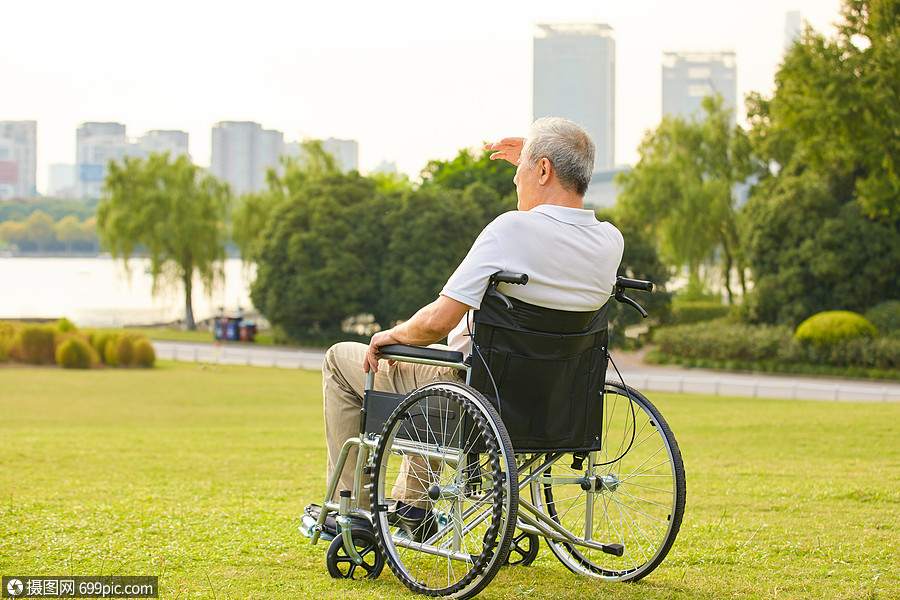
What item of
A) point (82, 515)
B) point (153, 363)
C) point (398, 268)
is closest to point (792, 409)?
point (82, 515)

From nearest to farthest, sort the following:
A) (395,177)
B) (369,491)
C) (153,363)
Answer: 1. (369,491)
2. (153,363)
3. (395,177)

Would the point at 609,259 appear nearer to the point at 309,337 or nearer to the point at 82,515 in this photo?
the point at 82,515

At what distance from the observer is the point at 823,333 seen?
2809 cm

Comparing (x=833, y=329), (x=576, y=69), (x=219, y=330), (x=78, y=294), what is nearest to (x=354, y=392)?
(x=833, y=329)

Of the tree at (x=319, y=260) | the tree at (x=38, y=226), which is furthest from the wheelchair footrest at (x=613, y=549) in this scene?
the tree at (x=38, y=226)

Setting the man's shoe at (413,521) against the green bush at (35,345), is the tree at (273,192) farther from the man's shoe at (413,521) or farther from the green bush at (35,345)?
the man's shoe at (413,521)

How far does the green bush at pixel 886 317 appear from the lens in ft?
92.4

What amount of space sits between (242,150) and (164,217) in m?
97.4

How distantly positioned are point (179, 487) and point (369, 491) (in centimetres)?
348

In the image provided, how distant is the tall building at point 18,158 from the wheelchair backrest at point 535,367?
142826mm

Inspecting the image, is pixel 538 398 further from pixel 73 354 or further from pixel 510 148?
pixel 73 354

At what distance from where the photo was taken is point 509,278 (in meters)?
2.84

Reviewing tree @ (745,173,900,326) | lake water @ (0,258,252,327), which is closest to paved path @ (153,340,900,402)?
tree @ (745,173,900,326)

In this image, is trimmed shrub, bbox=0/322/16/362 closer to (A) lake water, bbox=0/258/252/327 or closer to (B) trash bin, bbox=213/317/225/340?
(B) trash bin, bbox=213/317/225/340
